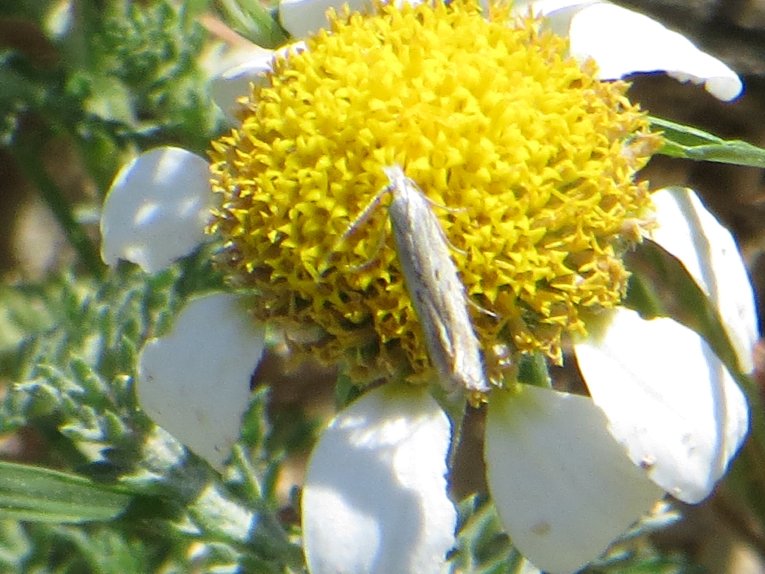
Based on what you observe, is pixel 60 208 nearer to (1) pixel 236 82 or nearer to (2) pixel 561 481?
(1) pixel 236 82

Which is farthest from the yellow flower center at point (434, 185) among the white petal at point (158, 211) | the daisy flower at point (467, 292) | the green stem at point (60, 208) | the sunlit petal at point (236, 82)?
the green stem at point (60, 208)

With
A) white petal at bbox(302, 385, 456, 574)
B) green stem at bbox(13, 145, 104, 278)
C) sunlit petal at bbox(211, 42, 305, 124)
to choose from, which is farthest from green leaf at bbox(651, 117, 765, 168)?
green stem at bbox(13, 145, 104, 278)

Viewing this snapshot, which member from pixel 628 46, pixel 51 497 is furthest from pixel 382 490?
pixel 628 46

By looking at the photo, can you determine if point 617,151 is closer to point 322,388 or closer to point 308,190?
point 308,190

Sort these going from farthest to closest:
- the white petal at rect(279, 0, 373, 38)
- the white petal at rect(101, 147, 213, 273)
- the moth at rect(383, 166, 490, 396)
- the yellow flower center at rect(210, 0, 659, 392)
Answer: the white petal at rect(279, 0, 373, 38), the white petal at rect(101, 147, 213, 273), the yellow flower center at rect(210, 0, 659, 392), the moth at rect(383, 166, 490, 396)

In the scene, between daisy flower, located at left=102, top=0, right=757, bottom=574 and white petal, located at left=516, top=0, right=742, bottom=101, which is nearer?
daisy flower, located at left=102, top=0, right=757, bottom=574

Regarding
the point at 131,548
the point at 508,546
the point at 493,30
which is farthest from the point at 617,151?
the point at 131,548

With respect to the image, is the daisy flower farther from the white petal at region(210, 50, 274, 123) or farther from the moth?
the white petal at region(210, 50, 274, 123)
